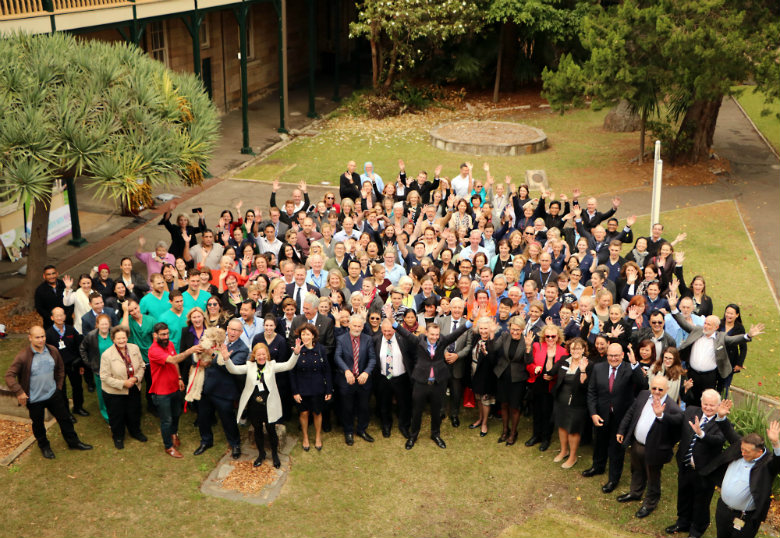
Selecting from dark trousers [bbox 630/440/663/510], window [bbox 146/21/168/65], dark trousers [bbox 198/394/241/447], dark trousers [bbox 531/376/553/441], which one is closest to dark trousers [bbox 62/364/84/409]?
dark trousers [bbox 198/394/241/447]

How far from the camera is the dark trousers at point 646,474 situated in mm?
7971

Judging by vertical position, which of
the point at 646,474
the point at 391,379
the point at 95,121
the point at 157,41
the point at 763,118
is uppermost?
the point at 157,41

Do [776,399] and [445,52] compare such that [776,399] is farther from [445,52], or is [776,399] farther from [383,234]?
[445,52]

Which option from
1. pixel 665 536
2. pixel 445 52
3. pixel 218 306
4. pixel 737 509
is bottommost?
pixel 665 536

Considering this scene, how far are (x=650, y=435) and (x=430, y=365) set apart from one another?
2.45 metres

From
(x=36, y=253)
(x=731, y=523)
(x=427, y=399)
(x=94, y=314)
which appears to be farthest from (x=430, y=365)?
(x=36, y=253)

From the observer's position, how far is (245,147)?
22.0 m

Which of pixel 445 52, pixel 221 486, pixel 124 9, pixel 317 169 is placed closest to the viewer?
pixel 221 486

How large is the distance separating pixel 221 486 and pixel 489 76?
24.9m

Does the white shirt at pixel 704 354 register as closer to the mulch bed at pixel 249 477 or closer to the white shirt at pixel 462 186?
the mulch bed at pixel 249 477

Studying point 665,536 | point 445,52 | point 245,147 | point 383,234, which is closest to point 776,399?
point 665,536

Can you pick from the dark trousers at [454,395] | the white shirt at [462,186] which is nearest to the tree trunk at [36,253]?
the dark trousers at [454,395]

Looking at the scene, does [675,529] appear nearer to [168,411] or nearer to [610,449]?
[610,449]

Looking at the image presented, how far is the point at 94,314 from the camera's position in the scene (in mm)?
9281
